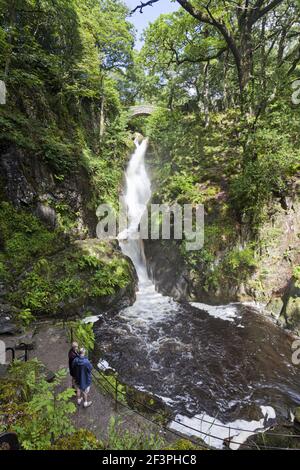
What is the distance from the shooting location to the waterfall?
56.4 ft

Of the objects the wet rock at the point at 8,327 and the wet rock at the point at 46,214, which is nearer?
the wet rock at the point at 8,327

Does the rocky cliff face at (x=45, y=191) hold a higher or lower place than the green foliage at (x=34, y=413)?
higher

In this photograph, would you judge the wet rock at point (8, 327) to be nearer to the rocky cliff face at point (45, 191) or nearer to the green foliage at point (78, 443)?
the green foliage at point (78, 443)

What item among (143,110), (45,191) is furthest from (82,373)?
(143,110)

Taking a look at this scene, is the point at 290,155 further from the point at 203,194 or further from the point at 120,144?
the point at 120,144

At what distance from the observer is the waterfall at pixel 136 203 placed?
1719cm

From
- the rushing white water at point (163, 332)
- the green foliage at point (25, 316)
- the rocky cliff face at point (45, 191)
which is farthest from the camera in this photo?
the rocky cliff face at point (45, 191)

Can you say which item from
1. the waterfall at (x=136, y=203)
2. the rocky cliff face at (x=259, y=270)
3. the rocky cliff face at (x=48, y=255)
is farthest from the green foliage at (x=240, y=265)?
the waterfall at (x=136, y=203)

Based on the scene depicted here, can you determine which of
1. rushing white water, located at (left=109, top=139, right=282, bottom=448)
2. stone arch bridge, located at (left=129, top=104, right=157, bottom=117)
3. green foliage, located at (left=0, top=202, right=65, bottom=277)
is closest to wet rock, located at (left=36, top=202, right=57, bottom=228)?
green foliage, located at (left=0, top=202, right=65, bottom=277)

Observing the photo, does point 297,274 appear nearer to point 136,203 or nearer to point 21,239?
point 21,239

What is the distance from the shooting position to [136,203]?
22.4 meters

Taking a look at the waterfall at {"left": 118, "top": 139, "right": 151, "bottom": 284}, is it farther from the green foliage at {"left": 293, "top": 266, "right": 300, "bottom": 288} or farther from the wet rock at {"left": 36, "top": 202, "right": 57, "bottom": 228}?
the green foliage at {"left": 293, "top": 266, "right": 300, "bottom": 288}

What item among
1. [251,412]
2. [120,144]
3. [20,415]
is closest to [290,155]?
[251,412]

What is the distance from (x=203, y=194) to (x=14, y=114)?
10353mm
